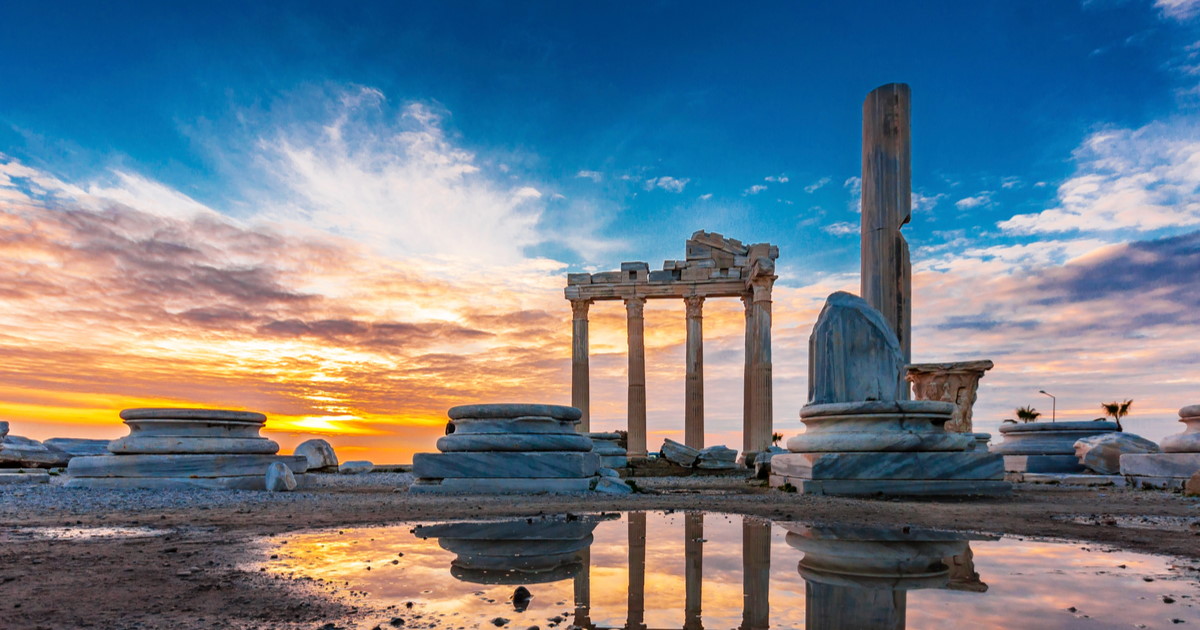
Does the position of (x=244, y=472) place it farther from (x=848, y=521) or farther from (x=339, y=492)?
(x=848, y=521)

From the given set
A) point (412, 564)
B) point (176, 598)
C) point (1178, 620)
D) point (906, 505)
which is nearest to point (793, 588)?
point (1178, 620)

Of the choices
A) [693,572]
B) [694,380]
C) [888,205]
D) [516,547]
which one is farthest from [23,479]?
[694,380]

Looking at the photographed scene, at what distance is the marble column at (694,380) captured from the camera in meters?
30.0

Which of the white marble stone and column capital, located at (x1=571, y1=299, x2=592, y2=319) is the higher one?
column capital, located at (x1=571, y1=299, x2=592, y2=319)

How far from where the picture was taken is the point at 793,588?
353 centimetres

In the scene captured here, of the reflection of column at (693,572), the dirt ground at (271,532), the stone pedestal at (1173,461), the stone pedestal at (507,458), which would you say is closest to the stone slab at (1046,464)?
the stone pedestal at (1173,461)

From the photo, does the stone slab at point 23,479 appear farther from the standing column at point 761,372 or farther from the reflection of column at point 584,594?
the standing column at point 761,372

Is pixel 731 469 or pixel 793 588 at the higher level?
pixel 793 588

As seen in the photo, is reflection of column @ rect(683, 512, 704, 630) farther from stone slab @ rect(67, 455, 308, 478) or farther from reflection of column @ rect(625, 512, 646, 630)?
stone slab @ rect(67, 455, 308, 478)

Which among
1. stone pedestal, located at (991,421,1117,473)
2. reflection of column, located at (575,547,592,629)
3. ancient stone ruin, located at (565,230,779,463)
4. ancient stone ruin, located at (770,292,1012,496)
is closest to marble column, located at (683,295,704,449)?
ancient stone ruin, located at (565,230,779,463)

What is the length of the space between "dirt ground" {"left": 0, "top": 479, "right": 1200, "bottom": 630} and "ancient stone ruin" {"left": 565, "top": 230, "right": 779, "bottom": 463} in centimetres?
1833

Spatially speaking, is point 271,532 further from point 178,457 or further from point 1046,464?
point 1046,464

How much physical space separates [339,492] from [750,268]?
21.4 m

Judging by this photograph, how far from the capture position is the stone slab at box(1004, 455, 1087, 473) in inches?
623
